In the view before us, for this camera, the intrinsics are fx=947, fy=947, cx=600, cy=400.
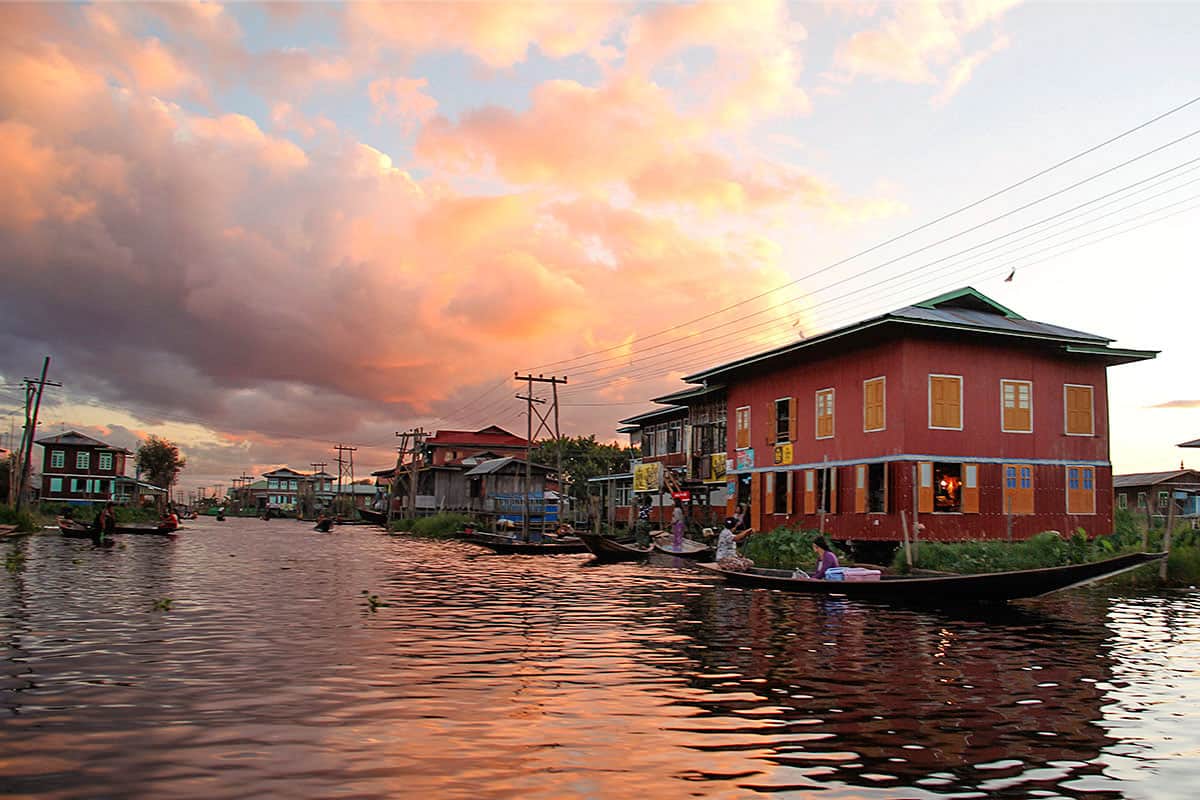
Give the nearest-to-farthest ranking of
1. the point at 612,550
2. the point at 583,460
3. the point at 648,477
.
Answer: the point at 612,550
the point at 648,477
the point at 583,460

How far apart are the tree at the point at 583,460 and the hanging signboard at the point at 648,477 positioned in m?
21.2

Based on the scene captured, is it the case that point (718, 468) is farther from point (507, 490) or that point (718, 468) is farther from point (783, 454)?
point (507, 490)

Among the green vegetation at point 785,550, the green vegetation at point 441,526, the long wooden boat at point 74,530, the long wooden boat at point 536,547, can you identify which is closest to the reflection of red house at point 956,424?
the green vegetation at point 785,550

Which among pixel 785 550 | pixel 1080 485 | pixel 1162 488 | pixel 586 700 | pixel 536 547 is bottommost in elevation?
pixel 586 700

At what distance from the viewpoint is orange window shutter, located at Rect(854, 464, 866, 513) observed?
3133cm

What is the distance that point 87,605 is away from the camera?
60.1 ft

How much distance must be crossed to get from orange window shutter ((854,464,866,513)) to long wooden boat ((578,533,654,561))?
8918 millimetres

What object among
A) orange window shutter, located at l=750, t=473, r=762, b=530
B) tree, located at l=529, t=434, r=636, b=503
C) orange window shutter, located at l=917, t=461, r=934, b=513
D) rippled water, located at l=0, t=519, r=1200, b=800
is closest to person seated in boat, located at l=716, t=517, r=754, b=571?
rippled water, located at l=0, t=519, r=1200, b=800

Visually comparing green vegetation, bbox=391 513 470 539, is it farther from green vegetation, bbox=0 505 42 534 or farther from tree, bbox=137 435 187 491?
tree, bbox=137 435 187 491

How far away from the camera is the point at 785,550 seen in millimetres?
30938

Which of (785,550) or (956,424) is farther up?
(956,424)

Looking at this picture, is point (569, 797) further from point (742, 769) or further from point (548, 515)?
point (548, 515)

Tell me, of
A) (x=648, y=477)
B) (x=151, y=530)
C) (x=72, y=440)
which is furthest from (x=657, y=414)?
(x=72, y=440)

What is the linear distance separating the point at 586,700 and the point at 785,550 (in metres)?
21.7
